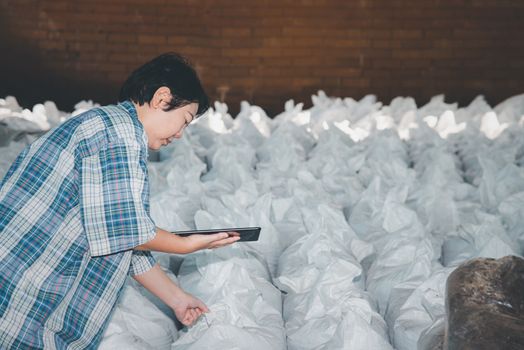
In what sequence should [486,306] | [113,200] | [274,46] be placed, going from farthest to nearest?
[274,46], [113,200], [486,306]

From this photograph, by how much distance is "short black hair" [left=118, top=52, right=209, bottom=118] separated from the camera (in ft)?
4.78

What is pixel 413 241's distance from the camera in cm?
234

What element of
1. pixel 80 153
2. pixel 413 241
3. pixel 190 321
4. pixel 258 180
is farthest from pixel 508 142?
pixel 80 153

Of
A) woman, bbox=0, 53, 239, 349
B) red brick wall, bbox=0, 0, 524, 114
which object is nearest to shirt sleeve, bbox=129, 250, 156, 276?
woman, bbox=0, 53, 239, 349

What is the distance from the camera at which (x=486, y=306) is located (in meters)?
1.23

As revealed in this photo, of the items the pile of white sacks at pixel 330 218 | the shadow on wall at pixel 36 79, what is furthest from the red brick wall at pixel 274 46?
the pile of white sacks at pixel 330 218

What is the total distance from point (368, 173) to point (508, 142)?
3.37 feet

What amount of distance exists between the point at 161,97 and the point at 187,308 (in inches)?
19.9

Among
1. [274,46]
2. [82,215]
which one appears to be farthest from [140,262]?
[274,46]

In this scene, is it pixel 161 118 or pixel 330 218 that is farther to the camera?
pixel 330 218

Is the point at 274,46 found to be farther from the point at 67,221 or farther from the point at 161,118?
the point at 67,221

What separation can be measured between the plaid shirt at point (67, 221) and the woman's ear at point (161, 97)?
0.05m

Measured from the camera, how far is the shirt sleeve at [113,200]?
1.34m

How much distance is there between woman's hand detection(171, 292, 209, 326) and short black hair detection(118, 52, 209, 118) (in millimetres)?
452
